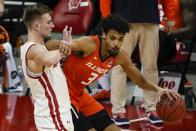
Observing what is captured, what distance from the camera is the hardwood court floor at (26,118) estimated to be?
234 inches

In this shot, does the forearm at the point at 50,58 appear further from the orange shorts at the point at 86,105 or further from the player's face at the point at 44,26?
the orange shorts at the point at 86,105

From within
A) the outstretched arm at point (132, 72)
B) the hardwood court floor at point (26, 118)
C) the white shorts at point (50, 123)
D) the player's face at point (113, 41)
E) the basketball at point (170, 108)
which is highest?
the player's face at point (113, 41)

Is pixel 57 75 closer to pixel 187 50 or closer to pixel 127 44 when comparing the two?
pixel 127 44

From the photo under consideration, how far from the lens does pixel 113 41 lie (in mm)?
4484

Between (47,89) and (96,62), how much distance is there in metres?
0.88

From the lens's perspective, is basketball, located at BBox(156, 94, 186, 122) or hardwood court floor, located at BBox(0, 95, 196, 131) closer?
basketball, located at BBox(156, 94, 186, 122)

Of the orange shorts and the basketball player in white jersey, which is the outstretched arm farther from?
the basketball player in white jersey

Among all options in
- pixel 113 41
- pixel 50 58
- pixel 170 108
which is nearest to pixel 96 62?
pixel 113 41

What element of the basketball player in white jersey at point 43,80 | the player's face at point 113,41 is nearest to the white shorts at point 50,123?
the basketball player in white jersey at point 43,80

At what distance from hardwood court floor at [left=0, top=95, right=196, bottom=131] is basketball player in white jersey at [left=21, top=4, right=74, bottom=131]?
2.00 meters

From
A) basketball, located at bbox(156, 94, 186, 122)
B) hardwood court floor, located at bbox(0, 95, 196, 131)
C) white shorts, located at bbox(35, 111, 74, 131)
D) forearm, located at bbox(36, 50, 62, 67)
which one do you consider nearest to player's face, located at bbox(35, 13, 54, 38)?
forearm, located at bbox(36, 50, 62, 67)

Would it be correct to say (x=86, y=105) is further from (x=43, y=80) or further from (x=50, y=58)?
(x=50, y=58)

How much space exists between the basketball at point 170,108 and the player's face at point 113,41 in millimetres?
724

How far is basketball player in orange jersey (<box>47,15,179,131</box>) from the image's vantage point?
177 inches
